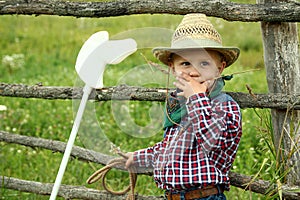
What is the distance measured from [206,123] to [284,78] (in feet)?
2.45

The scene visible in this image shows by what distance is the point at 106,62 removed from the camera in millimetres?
2457

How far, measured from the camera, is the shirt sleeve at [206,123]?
2.36 metres

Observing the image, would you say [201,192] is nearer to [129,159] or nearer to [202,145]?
[202,145]

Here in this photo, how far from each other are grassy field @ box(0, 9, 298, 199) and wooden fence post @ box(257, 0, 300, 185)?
0.36 feet

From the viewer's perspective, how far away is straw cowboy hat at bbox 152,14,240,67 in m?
2.44

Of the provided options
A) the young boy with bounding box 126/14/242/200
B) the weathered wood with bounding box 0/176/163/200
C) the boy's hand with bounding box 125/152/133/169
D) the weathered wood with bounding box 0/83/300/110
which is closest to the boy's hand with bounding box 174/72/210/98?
the young boy with bounding box 126/14/242/200

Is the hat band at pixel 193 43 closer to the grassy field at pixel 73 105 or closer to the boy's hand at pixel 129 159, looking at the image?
the grassy field at pixel 73 105

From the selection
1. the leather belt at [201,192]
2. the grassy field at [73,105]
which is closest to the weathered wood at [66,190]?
the grassy field at [73,105]

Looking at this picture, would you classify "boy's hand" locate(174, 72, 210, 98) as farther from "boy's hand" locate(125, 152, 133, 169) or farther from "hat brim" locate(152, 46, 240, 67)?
"boy's hand" locate(125, 152, 133, 169)

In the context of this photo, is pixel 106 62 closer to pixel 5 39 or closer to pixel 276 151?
pixel 276 151

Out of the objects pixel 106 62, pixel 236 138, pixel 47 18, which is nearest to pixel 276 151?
pixel 236 138

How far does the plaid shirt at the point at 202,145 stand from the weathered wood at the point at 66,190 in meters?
0.72

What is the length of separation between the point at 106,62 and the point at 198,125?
48cm

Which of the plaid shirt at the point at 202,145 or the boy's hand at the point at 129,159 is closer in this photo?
the plaid shirt at the point at 202,145
